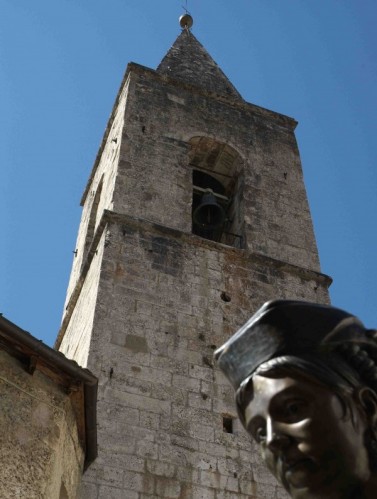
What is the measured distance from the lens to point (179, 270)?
28.8 feet

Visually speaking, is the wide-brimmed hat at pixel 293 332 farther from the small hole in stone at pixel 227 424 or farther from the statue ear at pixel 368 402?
the small hole in stone at pixel 227 424

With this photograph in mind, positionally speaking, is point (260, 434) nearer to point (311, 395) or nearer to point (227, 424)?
point (311, 395)

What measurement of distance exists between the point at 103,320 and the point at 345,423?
6335mm

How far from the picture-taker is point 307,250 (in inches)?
413

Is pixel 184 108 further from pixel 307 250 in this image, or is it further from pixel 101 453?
pixel 101 453

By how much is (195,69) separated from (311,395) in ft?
44.3

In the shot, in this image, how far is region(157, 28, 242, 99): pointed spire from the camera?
13.8 metres

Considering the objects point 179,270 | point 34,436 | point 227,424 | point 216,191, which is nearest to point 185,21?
point 216,191

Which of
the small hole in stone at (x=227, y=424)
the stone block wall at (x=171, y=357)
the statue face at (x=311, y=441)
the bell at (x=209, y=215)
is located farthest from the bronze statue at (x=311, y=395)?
the bell at (x=209, y=215)

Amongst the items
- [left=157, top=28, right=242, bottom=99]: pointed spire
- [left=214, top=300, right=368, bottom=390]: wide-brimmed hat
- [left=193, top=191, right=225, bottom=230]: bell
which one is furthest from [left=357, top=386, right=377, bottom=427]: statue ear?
[left=157, top=28, right=242, bottom=99]: pointed spire

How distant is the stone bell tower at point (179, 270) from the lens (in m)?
6.75

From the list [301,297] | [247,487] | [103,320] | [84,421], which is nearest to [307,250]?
[301,297]

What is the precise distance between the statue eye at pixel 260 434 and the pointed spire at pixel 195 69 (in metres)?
11.4

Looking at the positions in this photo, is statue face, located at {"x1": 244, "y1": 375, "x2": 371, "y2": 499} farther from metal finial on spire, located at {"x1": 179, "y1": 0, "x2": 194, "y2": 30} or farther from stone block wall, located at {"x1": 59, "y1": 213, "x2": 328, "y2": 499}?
metal finial on spire, located at {"x1": 179, "y1": 0, "x2": 194, "y2": 30}
